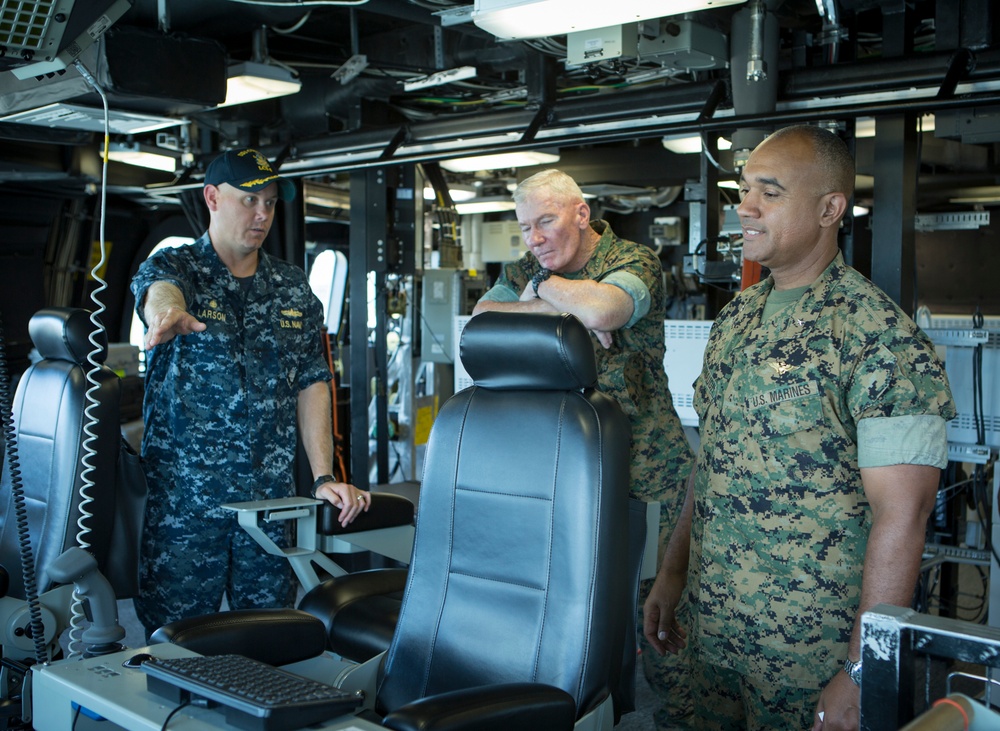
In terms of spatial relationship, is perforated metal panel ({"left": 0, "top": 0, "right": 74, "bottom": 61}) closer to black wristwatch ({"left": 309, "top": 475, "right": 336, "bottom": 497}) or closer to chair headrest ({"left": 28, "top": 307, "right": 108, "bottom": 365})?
chair headrest ({"left": 28, "top": 307, "right": 108, "bottom": 365})

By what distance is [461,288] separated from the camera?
6.77 metres

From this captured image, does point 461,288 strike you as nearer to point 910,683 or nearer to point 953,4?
point 953,4

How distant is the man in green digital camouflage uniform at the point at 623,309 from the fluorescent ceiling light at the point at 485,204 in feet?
22.9

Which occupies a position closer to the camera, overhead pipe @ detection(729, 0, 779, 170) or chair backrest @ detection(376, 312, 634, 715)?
chair backrest @ detection(376, 312, 634, 715)

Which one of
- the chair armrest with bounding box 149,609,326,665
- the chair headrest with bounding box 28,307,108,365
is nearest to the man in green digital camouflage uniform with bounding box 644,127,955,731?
the chair armrest with bounding box 149,609,326,665

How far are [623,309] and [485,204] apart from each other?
26.1 feet

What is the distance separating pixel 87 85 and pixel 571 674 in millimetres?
2147

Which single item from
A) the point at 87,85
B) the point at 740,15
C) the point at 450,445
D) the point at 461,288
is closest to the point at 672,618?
the point at 450,445

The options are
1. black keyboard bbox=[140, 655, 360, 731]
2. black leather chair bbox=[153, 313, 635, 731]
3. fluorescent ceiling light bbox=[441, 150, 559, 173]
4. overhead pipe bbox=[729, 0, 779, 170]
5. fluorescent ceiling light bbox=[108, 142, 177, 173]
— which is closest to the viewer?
black keyboard bbox=[140, 655, 360, 731]

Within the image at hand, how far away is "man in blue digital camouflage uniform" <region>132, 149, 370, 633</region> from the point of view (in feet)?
8.84

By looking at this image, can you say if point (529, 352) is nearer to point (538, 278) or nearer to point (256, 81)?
point (538, 278)

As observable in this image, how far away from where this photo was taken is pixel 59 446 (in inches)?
107

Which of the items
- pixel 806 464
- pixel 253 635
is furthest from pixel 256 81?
pixel 806 464

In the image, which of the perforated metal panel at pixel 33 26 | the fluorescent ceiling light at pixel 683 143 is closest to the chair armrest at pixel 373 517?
the perforated metal panel at pixel 33 26
